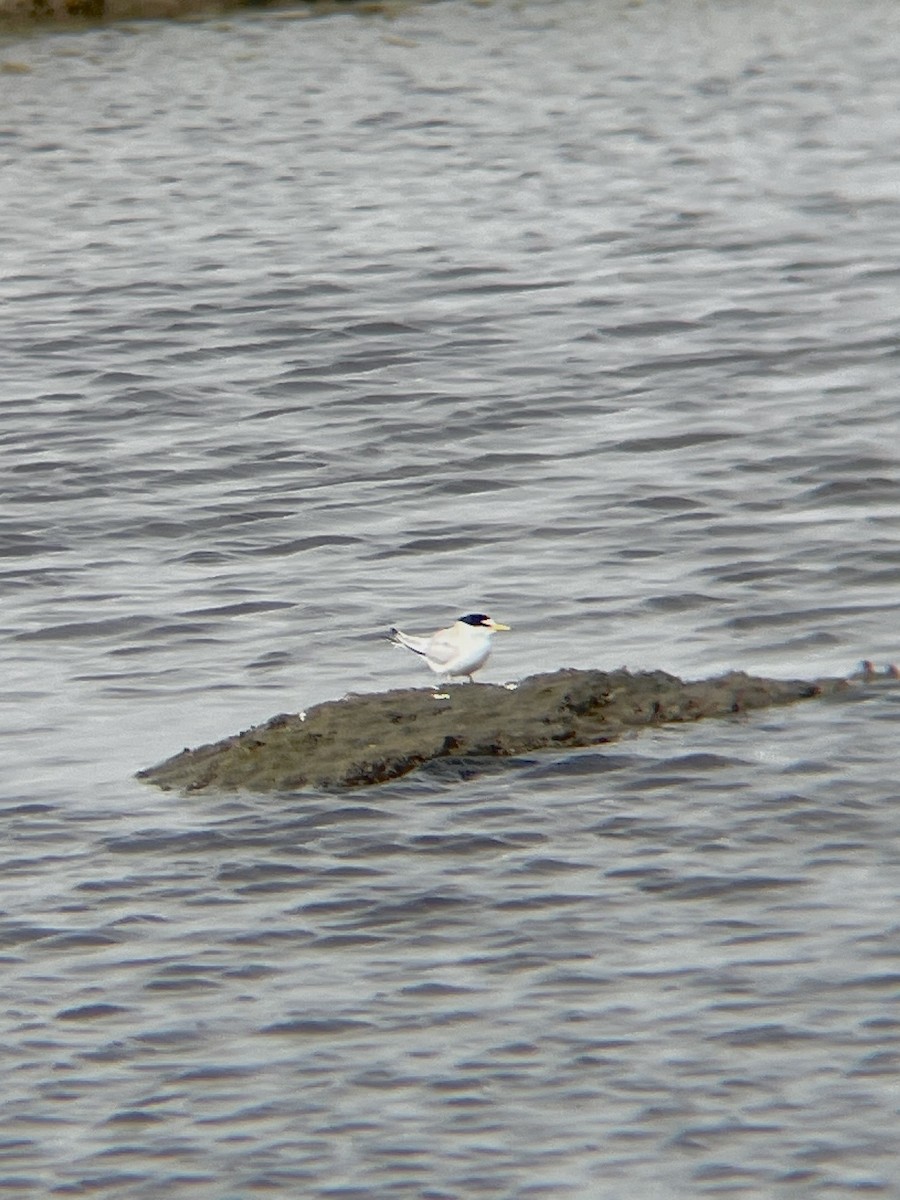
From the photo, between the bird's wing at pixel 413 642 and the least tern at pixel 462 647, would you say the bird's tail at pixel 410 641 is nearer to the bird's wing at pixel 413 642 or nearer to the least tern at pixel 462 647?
the bird's wing at pixel 413 642

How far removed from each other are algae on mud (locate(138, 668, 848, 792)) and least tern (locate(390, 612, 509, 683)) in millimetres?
108

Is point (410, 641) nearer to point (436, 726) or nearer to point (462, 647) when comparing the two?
point (462, 647)

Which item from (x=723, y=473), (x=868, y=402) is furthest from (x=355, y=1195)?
(x=868, y=402)

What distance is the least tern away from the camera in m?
11.4

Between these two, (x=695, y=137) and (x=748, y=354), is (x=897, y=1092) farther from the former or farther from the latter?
(x=695, y=137)

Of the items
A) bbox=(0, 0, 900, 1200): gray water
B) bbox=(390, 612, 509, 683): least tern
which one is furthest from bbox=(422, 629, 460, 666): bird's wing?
bbox=(0, 0, 900, 1200): gray water

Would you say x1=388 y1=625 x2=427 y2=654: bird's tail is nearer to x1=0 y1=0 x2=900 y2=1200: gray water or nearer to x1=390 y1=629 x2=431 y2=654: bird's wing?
x1=390 y1=629 x2=431 y2=654: bird's wing

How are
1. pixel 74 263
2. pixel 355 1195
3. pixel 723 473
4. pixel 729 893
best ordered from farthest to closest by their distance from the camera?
pixel 74 263
pixel 723 473
pixel 729 893
pixel 355 1195

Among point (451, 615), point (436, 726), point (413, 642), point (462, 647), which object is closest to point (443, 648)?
point (462, 647)

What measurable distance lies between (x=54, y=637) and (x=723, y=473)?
16.9ft

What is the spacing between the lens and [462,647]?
11.5 m

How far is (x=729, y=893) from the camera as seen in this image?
9.55 meters

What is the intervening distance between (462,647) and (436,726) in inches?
23.5

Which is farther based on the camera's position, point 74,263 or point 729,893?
point 74,263
